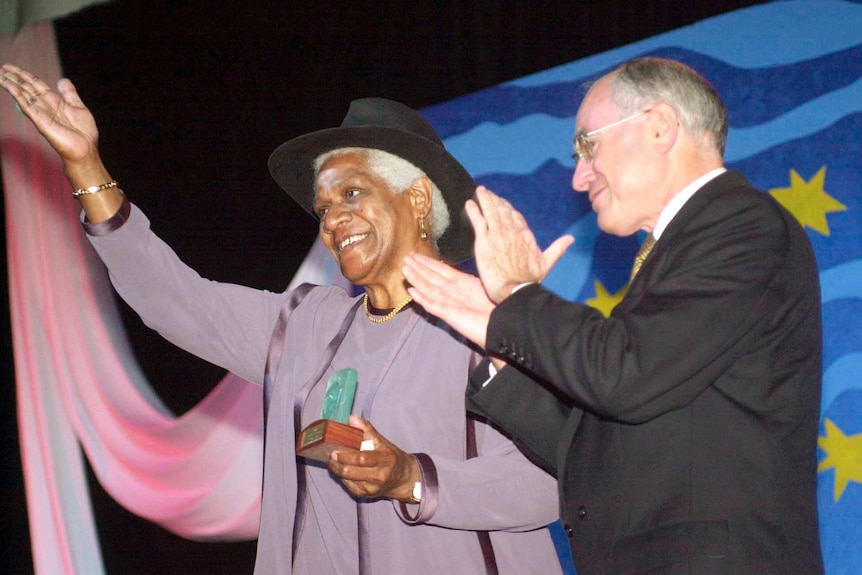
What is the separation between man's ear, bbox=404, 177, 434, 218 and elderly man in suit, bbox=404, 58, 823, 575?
898 millimetres

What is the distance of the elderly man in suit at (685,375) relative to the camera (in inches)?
59.8

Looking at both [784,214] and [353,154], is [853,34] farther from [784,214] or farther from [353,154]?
[784,214]

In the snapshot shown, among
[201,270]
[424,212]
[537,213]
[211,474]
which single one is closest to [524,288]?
[424,212]

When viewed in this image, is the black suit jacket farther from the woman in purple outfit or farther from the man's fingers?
the woman in purple outfit

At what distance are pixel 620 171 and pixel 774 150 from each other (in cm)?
175

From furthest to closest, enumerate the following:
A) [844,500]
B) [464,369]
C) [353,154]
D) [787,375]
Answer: [844,500], [353,154], [464,369], [787,375]

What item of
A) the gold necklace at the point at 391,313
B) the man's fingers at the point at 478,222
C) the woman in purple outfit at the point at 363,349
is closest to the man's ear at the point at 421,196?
the woman in purple outfit at the point at 363,349

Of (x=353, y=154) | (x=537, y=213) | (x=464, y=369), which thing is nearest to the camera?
(x=464, y=369)

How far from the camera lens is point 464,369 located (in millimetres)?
2434

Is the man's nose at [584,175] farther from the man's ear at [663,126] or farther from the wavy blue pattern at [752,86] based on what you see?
the wavy blue pattern at [752,86]

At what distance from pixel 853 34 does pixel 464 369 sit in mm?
1886

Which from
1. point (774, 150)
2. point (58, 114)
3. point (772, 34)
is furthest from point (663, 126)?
point (772, 34)

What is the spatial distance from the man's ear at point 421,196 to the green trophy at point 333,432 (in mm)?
616

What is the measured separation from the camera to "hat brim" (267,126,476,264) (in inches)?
104
